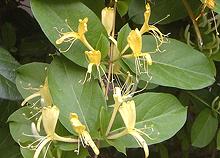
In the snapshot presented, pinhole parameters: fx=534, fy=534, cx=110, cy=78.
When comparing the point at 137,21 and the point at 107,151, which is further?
the point at 107,151

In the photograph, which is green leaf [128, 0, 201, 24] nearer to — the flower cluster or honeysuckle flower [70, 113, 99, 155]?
the flower cluster

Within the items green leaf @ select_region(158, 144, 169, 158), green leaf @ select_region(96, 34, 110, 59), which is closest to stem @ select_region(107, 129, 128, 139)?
green leaf @ select_region(96, 34, 110, 59)

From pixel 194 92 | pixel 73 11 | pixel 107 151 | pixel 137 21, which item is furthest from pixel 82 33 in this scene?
pixel 107 151

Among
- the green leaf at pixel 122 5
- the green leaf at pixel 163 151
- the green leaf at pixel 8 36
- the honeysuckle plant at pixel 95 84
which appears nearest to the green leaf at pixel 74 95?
the honeysuckle plant at pixel 95 84

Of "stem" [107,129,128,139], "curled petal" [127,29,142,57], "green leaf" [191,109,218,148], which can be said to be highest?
"curled petal" [127,29,142,57]

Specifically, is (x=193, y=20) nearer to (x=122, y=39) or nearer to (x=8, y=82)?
(x=122, y=39)

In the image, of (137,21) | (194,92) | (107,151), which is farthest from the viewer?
(107,151)

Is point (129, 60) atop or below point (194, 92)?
atop

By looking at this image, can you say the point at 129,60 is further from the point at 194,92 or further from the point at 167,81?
the point at 194,92

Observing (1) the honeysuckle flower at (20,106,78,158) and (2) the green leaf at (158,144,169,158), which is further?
(2) the green leaf at (158,144,169,158)

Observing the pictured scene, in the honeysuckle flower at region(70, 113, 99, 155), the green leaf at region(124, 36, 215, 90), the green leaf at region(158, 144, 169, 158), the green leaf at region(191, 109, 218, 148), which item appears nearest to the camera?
the honeysuckle flower at region(70, 113, 99, 155)
